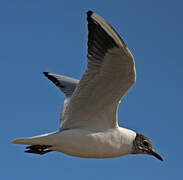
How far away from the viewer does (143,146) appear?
7758 millimetres

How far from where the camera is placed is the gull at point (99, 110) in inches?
245

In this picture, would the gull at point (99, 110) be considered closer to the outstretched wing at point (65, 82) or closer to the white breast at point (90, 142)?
the white breast at point (90, 142)

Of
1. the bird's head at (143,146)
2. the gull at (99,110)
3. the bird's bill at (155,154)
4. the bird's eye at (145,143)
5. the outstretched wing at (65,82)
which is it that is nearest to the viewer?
the gull at (99,110)

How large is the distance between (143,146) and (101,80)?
187 cm

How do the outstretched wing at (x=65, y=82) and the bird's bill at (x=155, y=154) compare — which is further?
the outstretched wing at (x=65, y=82)

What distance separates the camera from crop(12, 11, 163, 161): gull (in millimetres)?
6223

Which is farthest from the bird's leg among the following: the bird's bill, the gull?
the bird's bill

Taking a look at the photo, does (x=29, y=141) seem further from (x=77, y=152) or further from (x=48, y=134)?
(x=77, y=152)

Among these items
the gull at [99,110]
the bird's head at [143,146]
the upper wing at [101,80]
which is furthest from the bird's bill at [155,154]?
the upper wing at [101,80]

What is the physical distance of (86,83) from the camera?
21.7 feet

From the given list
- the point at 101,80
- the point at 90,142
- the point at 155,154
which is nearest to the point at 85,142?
the point at 90,142

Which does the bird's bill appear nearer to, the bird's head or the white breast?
the bird's head

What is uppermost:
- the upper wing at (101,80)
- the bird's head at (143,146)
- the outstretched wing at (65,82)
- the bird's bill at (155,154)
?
the outstretched wing at (65,82)

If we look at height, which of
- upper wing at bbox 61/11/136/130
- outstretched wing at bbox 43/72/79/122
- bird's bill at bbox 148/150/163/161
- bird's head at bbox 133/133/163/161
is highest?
outstretched wing at bbox 43/72/79/122
